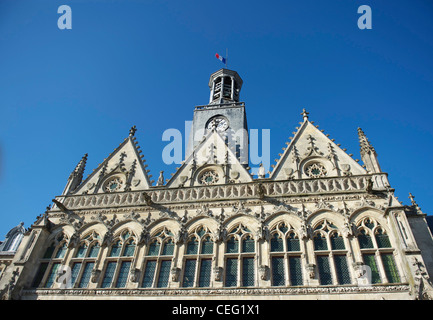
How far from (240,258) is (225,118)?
1537cm

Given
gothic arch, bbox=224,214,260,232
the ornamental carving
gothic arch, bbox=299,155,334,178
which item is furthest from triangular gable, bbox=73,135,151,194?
gothic arch, bbox=299,155,334,178

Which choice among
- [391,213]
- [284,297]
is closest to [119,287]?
[284,297]

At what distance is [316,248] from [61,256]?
1255cm

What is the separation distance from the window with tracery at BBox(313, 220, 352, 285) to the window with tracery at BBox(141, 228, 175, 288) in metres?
6.70

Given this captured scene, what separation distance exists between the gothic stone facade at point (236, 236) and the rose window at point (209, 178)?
7 cm

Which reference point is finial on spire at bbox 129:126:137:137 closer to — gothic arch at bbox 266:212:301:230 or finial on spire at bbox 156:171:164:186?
finial on spire at bbox 156:171:164:186

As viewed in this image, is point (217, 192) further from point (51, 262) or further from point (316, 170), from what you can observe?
point (51, 262)

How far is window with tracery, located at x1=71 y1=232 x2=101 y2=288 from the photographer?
15305 mm

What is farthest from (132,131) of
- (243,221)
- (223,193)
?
(243,221)

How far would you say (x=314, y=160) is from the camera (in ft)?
59.2

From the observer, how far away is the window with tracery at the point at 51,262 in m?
15.7

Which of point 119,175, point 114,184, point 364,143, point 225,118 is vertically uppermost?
point 225,118

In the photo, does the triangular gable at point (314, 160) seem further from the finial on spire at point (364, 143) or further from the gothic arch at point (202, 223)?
the gothic arch at point (202, 223)
